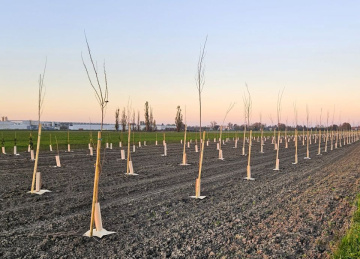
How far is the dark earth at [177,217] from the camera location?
5.37 m

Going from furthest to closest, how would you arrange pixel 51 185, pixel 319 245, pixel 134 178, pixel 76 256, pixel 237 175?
pixel 237 175 < pixel 134 178 < pixel 51 185 < pixel 319 245 < pixel 76 256

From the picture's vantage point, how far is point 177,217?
23.9 feet

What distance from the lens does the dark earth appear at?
17.6ft

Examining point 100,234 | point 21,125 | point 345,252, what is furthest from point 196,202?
point 21,125

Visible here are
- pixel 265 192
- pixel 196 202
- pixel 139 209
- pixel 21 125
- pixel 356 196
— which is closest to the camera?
pixel 139 209

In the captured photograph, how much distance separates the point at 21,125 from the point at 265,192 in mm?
153000

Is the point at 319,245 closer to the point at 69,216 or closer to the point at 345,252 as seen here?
the point at 345,252

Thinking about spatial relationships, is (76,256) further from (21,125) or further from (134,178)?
(21,125)

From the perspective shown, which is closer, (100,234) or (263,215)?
(100,234)

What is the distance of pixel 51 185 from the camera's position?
11141 mm

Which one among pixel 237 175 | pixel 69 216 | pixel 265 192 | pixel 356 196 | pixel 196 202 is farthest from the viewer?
pixel 237 175

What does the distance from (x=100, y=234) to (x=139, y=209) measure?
2.10 meters

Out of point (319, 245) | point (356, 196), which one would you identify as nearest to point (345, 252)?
point (319, 245)

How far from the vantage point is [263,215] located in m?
7.46
